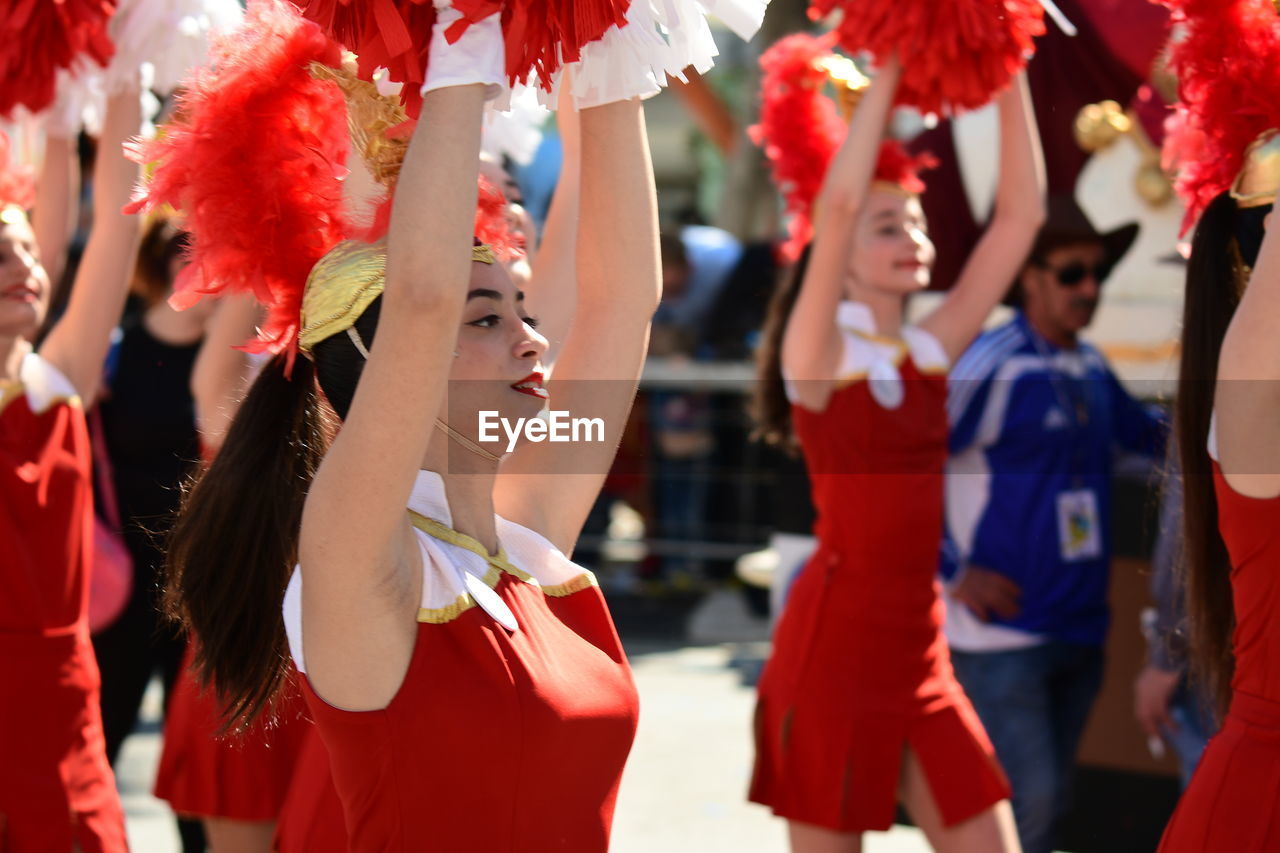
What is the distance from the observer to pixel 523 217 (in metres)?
3.06

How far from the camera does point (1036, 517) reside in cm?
409

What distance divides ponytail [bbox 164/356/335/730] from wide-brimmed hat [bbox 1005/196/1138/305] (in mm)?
3002

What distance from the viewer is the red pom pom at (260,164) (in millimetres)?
1910

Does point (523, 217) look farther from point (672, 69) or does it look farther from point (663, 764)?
point (663, 764)

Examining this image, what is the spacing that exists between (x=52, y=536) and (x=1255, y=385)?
2070mm

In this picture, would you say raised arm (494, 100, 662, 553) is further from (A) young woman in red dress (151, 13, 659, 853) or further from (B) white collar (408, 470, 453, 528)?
(B) white collar (408, 470, 453, 528)

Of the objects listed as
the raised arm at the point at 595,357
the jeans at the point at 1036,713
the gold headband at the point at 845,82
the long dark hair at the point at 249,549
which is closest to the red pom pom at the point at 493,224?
the raised arm at the point at 595,357

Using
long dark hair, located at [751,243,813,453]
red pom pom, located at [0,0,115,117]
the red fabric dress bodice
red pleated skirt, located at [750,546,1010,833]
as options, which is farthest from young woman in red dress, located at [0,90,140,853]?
the red fabric dress bodice

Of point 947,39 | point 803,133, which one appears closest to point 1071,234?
point 803,133

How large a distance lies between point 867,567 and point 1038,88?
2.11 metres

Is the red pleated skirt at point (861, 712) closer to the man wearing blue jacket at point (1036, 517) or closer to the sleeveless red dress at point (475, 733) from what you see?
the man wearing blue jacket at point (1036, 517)

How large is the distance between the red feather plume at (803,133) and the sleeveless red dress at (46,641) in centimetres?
181

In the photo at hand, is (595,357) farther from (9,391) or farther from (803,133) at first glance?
(803,133)

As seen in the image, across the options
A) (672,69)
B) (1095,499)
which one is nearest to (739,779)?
(1095,499)
